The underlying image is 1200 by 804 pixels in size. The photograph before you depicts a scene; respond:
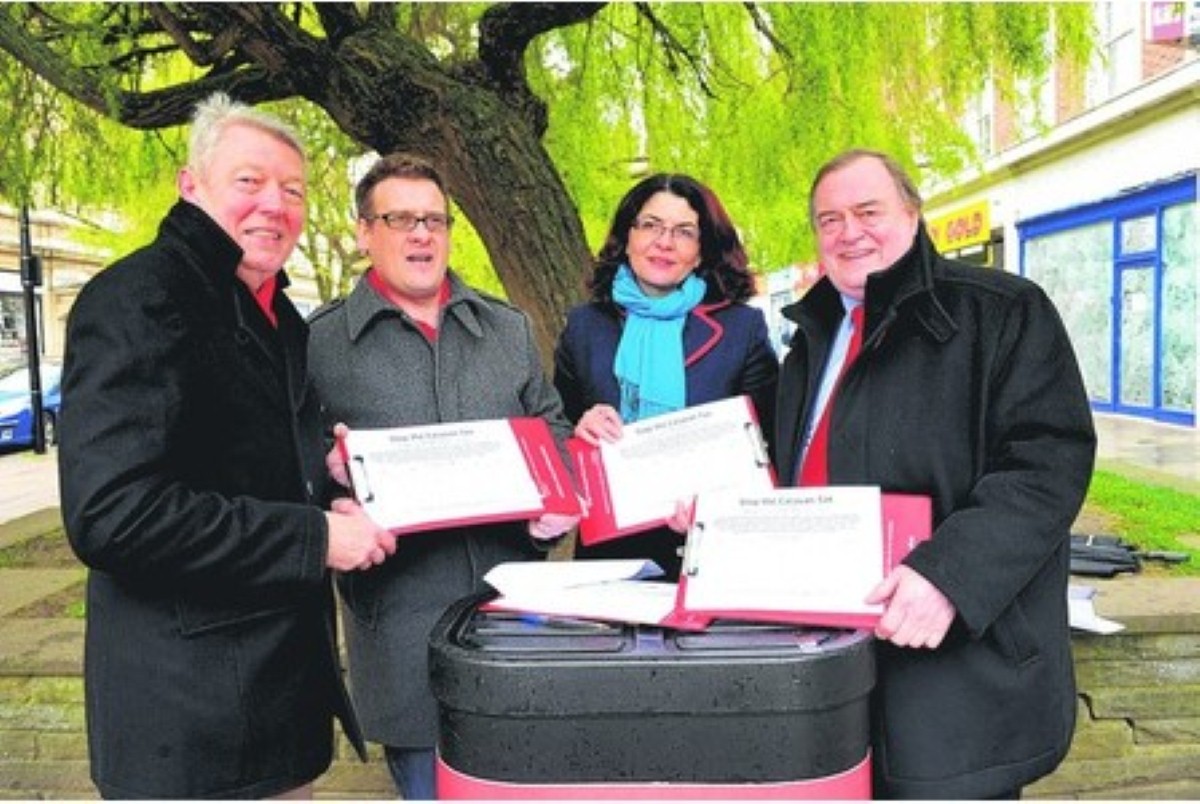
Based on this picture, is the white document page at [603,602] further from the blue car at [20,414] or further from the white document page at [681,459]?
the blue car at [20,414]

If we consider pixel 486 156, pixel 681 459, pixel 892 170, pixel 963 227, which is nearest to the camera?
pixel 892 170

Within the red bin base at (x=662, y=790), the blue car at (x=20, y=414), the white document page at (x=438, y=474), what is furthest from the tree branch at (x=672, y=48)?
the blue car at (x=20, y=414)

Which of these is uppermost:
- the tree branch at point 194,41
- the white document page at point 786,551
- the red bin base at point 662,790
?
the tree branch at point 194,41

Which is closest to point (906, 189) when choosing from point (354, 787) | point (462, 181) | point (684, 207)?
point (684, 207)

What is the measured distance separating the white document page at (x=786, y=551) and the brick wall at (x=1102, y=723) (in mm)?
2085

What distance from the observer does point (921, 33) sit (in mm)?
6238

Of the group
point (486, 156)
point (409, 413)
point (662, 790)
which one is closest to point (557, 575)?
point (662, 790)

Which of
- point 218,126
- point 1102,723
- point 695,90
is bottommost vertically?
point 1102,723

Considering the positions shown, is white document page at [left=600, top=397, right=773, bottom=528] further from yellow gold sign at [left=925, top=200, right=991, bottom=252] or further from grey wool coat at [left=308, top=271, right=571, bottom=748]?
yellow gold sign at [left=925, top=200, right=991, bottom=252]

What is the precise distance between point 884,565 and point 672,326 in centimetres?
114

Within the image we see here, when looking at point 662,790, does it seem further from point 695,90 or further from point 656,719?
point 695,90

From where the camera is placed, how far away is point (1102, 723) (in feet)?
11.5

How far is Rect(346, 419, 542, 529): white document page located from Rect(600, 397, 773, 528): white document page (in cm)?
24

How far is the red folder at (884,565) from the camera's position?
5.32ft
